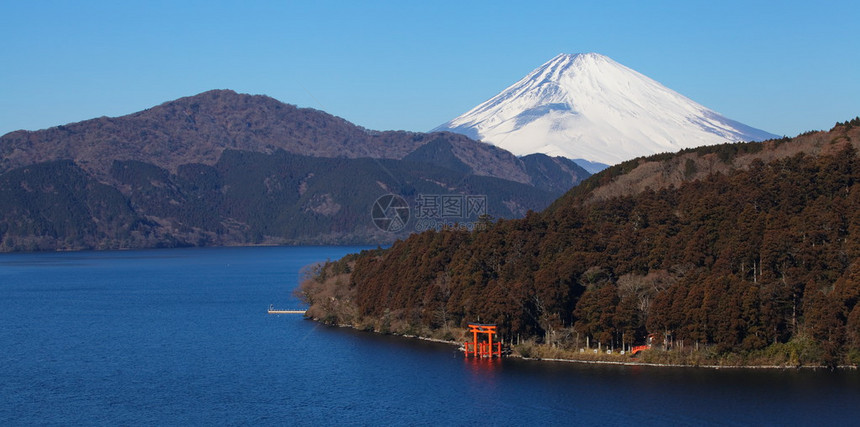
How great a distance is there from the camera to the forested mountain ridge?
34688 mm

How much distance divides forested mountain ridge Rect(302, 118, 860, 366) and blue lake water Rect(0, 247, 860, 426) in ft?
5.35

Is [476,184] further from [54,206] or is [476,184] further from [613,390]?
[613,390]

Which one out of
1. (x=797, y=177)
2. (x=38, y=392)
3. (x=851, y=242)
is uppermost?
(x=797, y=177)

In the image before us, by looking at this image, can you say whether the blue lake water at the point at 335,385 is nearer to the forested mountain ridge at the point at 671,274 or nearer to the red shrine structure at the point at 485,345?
the red shrine structure at the point at 485,345

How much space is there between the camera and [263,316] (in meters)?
55.3

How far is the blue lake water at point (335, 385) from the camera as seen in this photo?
29500 mm

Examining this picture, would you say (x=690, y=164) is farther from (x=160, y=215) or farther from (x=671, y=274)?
(x=160, y=215)

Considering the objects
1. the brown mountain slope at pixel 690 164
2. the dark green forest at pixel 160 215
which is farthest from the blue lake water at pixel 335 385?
the dark green forest at pixel 160 215

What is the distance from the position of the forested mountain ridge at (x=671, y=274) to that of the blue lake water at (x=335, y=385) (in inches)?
64.2

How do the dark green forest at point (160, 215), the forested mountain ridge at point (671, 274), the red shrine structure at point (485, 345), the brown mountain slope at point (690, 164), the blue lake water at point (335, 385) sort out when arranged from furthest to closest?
the dark green forest at point (160, 215) → the brown mountain slope at point (690, 164) → the red shrine structure at point (485, 345) → the forested mountain ridge at point (671, 274) → the blue lake water at point (335, 385)

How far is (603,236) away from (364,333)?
11.9 meters

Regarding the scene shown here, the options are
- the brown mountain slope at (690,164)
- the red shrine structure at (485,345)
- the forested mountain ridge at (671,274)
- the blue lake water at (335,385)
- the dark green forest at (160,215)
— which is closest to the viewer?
the blue lake water at (335,385)

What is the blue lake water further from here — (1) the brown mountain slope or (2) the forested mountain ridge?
(1) the brown mountain slope

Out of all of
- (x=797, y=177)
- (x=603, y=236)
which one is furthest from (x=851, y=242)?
(x=603, y=236)
